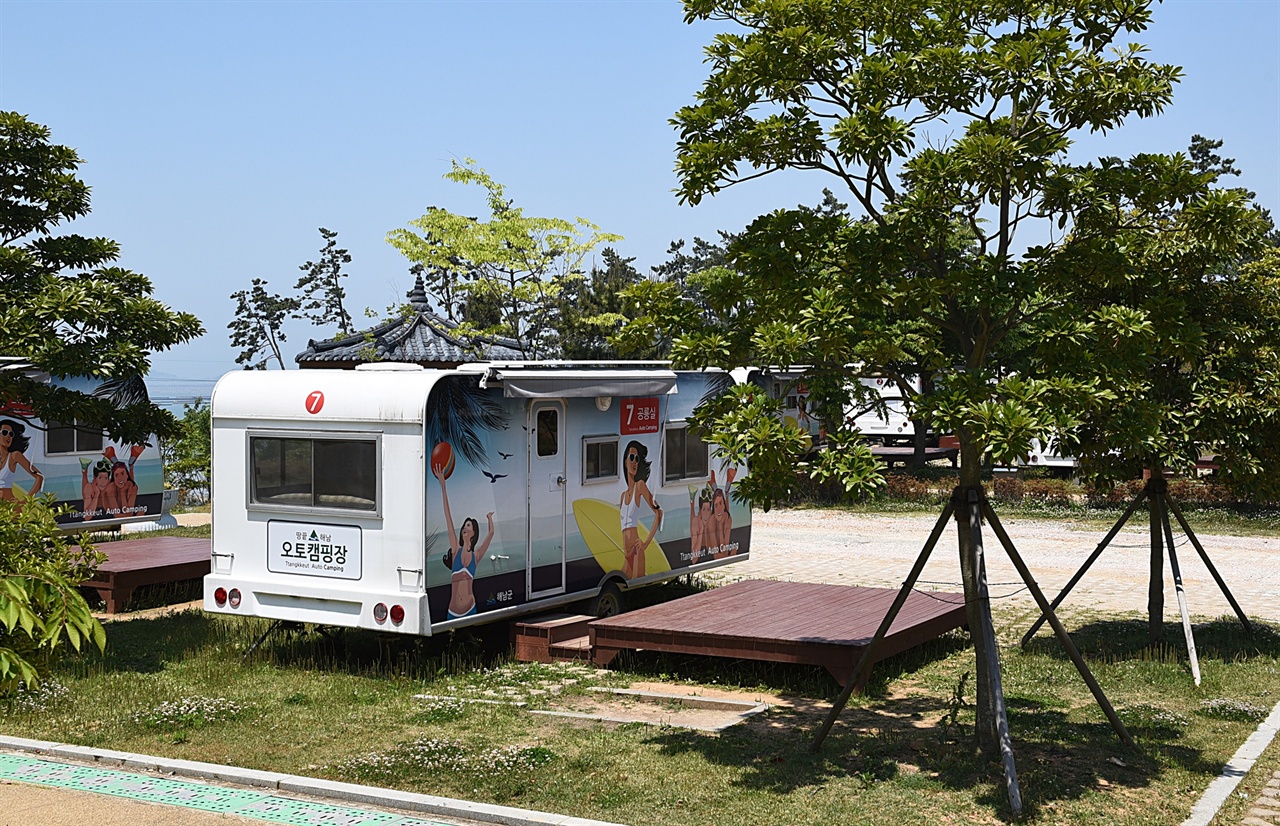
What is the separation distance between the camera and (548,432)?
12.7 meters

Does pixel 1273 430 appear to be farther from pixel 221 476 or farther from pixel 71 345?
pixel 71 345

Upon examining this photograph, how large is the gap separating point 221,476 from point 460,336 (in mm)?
21306

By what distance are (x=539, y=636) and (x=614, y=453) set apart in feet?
7.36

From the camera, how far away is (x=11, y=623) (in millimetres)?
3609

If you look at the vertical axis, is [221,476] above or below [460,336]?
below

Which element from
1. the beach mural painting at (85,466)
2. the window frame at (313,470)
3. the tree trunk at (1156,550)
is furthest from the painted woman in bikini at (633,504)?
the beach mural painting at (85,466)

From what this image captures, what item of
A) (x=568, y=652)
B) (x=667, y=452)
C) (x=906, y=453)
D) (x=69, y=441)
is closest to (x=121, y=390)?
(x=69, y=441)

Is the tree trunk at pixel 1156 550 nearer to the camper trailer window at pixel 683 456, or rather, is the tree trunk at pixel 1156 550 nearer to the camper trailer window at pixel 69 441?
the camper trailer window at pixel 683 456

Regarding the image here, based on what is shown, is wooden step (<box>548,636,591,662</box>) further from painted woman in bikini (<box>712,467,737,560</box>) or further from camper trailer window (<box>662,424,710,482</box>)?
painted woman in bikini (<box>712,467,737,560</box>)

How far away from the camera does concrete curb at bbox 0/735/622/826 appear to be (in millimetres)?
7590

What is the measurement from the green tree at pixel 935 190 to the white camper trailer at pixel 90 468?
11.9m

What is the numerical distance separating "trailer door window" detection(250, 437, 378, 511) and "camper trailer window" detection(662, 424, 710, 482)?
3.88 m

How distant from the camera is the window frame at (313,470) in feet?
37.1

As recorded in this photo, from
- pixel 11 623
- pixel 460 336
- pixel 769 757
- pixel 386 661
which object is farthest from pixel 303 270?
pixel 11 623
